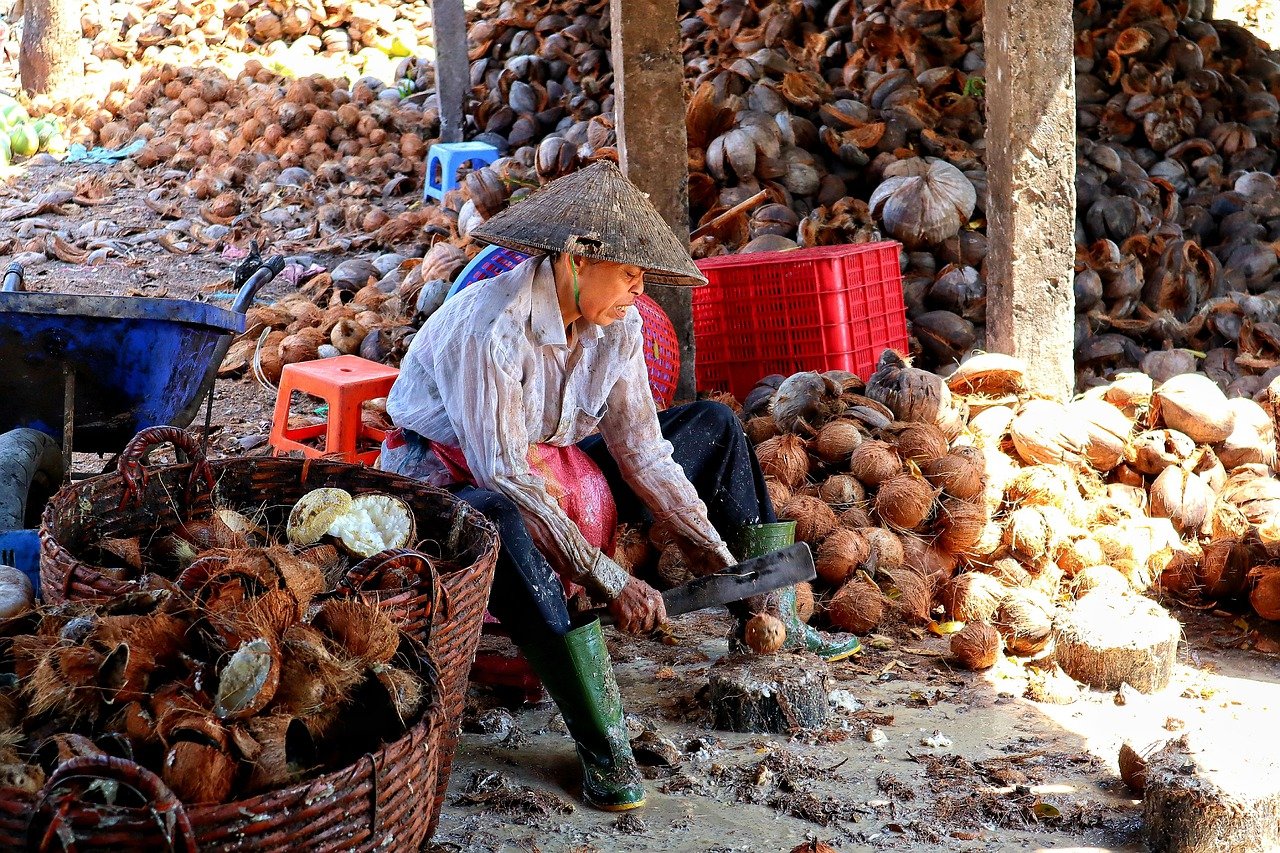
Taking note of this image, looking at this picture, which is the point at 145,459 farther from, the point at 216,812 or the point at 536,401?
the point at 216,812

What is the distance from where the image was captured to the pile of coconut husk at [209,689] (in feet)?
5.46

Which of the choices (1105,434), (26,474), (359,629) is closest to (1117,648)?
(1105,434)

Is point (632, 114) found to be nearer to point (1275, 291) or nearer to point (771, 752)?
point (771, 752)

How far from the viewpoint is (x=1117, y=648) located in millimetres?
3533

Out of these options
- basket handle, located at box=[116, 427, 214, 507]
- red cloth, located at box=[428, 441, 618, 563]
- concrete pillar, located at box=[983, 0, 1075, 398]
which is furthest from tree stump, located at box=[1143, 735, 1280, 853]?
concrete pillar, located at box=[983, 0, 1075, 398]

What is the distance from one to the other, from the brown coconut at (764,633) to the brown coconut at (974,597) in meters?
0.91

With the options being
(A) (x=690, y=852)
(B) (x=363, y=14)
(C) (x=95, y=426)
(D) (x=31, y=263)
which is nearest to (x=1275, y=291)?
(A) (x=690, y=852)

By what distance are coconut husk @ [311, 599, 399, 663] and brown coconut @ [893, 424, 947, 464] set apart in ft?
9.21

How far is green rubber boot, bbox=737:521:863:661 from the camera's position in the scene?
351cm

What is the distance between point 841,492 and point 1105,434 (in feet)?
→ 3.45

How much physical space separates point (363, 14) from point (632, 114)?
8.44 meters

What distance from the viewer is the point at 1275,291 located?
6.54 m

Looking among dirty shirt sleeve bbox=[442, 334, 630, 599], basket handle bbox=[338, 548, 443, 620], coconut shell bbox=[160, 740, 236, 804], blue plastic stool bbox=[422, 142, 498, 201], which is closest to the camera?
coconut shell bbox=[160, 740, 236, 804]

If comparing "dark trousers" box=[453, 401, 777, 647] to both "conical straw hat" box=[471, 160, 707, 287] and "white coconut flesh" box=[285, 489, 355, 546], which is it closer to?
"conical straw hat" box=[471, 160, 707, 287]
